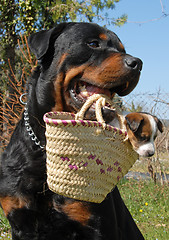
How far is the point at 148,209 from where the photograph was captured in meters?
4.49

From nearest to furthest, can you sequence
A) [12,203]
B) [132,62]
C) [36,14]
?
1. [132,62]
2. [12,203]
3. [36,14]

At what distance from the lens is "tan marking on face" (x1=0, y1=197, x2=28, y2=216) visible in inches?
90.2

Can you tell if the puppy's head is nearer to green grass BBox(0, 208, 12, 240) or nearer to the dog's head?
the dog's head

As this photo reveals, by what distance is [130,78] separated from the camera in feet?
7.14

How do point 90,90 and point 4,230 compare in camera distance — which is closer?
point 90,90

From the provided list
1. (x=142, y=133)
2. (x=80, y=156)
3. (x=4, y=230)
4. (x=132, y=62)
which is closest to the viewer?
(x=80, y=156)

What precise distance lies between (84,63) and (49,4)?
5646 millimetres

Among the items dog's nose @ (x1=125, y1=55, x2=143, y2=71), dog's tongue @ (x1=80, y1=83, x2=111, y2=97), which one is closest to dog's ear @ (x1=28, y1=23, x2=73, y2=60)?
dog's tongue @ (x1=80, y1=83, x2=111, y2=97)

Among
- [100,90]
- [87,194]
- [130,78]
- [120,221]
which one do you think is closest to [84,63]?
[100,90]

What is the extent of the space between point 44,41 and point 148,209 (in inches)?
122

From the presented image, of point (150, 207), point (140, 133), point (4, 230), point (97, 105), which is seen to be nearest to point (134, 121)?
point (140, 133)

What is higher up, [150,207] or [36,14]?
[36,14]

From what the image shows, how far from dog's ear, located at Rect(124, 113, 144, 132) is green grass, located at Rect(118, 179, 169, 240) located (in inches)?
86.4

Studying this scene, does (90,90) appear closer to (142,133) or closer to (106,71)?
(106,71)
